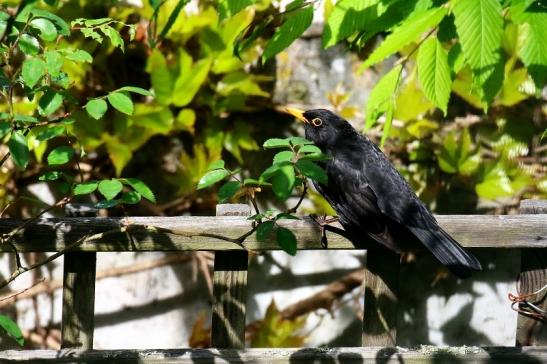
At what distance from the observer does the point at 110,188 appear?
7.52ft

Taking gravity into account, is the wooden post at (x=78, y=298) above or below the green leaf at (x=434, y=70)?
below

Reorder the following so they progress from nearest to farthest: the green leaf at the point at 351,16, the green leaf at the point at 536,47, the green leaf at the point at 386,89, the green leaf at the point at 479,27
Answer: the green leaf at the point at 479,27, the green leaf at the point at 536,47, the green leaf at the point at 351,16, the green leaf at the point at 386,89

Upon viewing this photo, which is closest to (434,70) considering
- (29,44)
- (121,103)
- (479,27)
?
(479,27)

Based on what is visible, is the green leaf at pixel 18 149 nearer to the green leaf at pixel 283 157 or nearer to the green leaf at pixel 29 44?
the green leaf at pixel 29 44

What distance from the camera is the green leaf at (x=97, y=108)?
2.17m

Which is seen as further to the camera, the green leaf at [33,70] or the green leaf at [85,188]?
the green leaf at [85,188]

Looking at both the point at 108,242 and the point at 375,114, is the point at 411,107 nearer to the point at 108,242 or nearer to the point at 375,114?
the point at 375,114

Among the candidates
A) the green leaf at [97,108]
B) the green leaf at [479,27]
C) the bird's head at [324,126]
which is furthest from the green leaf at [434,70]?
the bird's head at [324,126]

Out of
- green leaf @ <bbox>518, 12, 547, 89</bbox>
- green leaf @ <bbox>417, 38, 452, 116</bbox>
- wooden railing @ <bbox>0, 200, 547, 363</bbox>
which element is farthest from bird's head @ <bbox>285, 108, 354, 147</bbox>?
green leaf @ <bbox>518, 12, 547, 89</bbox>

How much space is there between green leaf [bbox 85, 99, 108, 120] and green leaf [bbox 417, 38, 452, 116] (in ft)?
2.73

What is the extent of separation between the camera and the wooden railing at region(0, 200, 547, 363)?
2.62m

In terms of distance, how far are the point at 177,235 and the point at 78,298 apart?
0.36 metres

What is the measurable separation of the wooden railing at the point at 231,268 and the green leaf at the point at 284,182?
0.62 metres

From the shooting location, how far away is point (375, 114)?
2.72 m
